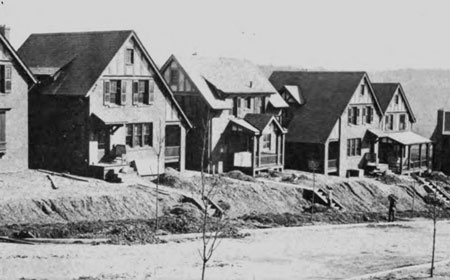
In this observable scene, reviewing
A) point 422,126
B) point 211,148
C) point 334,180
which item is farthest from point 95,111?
point 422,126

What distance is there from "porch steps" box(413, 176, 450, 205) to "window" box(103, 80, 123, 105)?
25.9 metres

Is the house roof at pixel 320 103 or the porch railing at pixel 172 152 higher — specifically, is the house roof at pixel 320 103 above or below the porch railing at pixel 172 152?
above

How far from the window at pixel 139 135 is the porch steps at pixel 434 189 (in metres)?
23.2

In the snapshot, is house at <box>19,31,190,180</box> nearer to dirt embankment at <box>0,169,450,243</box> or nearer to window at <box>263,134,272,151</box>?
dirt embankment at <box>0,169,450,243</box>

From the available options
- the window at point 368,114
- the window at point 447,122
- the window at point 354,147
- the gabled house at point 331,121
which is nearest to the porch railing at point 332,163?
the gabled house at point 331,121

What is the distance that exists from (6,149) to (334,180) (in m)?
24.7

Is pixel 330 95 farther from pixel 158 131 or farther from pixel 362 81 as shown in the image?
pixel 158 131

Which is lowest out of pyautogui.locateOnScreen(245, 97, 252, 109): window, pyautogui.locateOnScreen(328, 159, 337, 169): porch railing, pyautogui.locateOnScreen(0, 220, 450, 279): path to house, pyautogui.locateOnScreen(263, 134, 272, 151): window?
pyautogui.locateOnScreen(0, 220, 450, 279): path to house

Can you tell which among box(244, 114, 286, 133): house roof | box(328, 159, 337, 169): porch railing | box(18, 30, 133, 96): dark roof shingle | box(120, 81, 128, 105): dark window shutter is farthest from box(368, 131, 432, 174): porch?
box(18, 30, 133, 96): dark roof shingle

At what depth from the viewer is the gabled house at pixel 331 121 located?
58.7 meters

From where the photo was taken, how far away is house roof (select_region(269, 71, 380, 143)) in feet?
193

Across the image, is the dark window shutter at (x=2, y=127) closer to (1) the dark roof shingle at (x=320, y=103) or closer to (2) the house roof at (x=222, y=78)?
(2) the house roof at (x=222, y=78)

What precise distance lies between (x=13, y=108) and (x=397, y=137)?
3576 cm

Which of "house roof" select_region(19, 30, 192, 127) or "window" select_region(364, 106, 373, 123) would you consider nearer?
"house roof" select_region(19, 30, 192, 127)
